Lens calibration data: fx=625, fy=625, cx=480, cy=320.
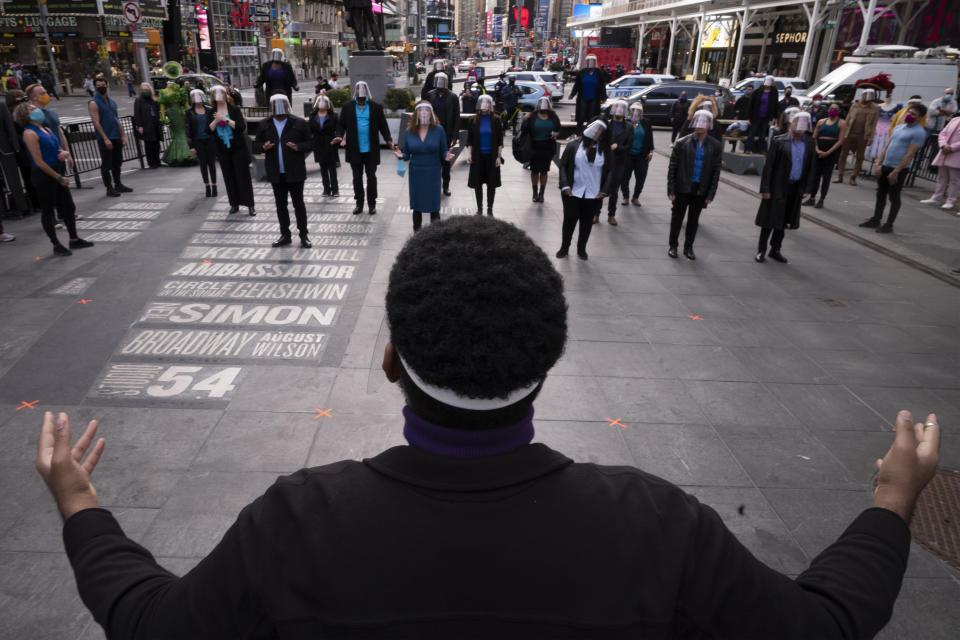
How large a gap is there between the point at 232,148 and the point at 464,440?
10520 mm

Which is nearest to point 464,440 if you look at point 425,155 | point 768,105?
point 425,155

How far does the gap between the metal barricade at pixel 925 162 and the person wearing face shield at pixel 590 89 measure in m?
7.96

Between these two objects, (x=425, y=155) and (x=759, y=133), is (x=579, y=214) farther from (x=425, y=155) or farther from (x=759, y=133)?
(x=759, y=133)

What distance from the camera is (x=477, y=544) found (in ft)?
3.24

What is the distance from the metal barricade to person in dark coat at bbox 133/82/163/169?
58.3 feet

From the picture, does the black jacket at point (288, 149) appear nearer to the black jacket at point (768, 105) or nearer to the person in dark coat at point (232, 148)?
the person in dark coat at point (232, 148)

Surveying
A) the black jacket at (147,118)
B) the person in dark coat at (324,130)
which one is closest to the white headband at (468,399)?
the person in dark coat at (324,130)

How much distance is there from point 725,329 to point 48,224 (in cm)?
847

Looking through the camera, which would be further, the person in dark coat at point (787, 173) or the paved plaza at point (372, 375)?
the person in dark coat at point (787, 173)

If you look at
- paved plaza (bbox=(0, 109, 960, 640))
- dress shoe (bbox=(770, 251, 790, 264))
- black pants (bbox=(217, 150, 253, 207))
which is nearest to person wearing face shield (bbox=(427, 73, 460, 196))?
paved plaza (bbox=(0, 109, 960, 640))

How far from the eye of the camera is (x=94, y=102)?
1181cm

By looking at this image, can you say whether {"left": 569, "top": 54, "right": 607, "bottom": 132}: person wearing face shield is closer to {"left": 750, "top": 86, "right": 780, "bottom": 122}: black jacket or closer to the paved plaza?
{"left": 750, "top": 86, "right": 780, "bottom": 122}: black jacket

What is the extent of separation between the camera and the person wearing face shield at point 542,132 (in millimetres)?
10938

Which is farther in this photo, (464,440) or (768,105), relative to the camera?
(768,105)
